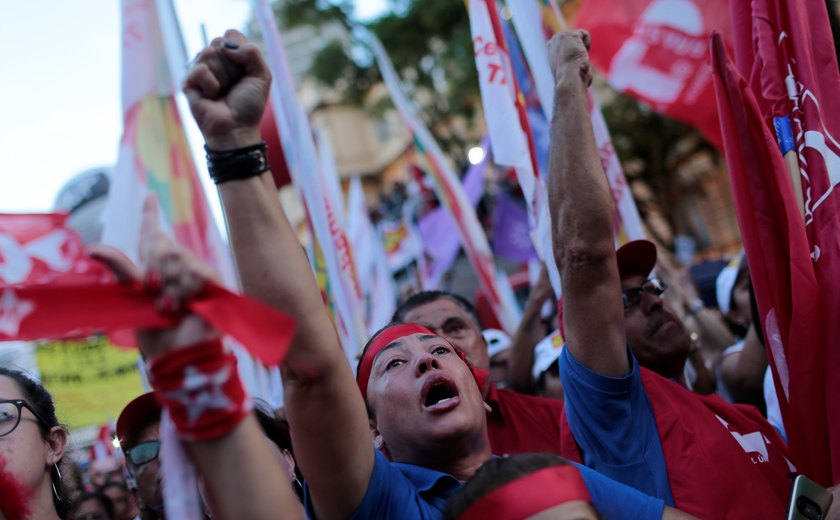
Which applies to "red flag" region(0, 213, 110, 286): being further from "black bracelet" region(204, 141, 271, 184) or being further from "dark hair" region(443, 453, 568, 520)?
"dark hair" region(443, 453, 568, 520)

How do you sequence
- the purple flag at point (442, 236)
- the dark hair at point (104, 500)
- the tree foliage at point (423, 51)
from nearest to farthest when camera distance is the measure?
the dark hair at point (104, 500) → the purple flag at point (442, 236) → the tree foliage at point (423, 51)

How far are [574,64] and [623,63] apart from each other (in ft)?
9.27

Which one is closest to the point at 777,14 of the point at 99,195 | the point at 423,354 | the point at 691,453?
the point at 691,453

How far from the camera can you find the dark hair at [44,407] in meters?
1.85

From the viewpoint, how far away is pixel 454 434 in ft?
5.88

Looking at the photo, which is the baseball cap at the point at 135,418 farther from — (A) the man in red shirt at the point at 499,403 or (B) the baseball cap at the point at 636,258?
(B) the baseball cap at the point at 636,258

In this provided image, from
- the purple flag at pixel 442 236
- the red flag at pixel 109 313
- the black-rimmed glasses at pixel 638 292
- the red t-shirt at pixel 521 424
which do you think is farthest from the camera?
the purple flag at pixel 442 236

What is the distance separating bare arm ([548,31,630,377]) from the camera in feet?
6.40

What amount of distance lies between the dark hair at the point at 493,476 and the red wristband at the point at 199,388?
2.01 feet

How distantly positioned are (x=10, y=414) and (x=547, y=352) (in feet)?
7.32

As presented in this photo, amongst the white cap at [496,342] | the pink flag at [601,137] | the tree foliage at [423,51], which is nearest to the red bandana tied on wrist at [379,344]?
the pink flag at [601,137]

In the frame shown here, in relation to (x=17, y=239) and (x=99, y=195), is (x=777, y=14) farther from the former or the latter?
(x=99, y=195)

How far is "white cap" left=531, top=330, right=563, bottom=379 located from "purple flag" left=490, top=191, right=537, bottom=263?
3.74 meters

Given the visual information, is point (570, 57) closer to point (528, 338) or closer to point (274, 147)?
point (528, 338)
